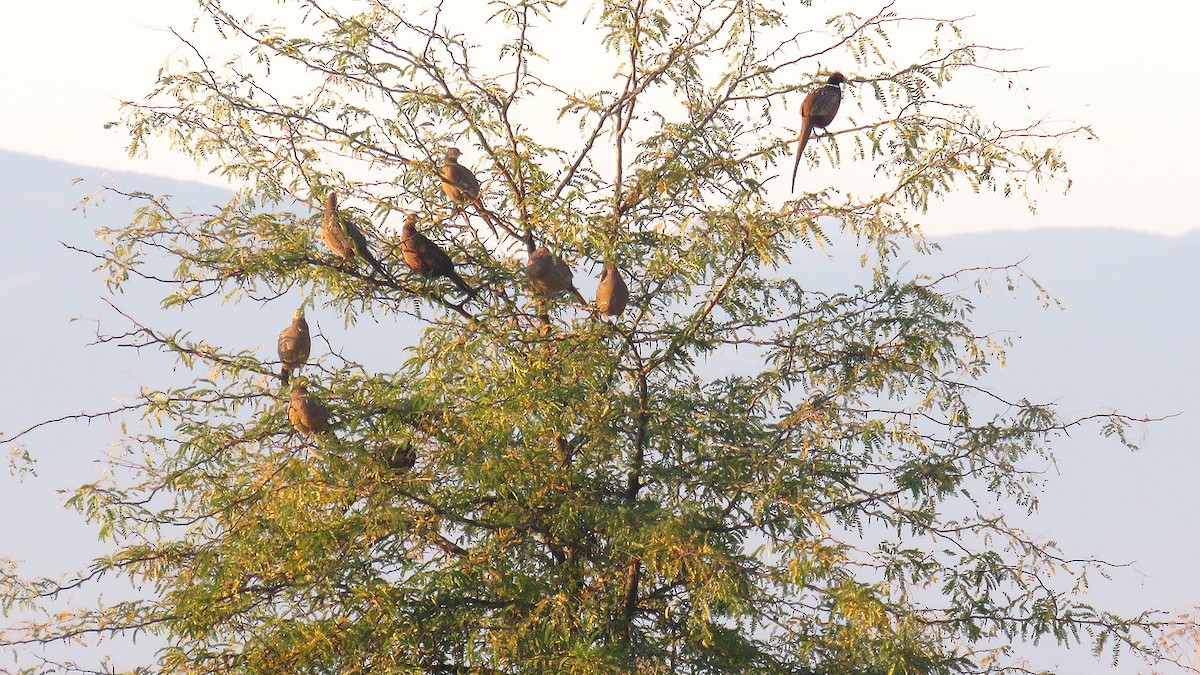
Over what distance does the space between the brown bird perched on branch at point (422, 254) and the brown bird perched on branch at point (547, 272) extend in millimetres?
692

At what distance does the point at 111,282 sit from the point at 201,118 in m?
1.50

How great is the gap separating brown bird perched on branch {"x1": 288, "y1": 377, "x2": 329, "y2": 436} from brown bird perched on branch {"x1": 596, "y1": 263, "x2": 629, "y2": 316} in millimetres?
1907

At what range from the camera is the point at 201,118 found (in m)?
9.91

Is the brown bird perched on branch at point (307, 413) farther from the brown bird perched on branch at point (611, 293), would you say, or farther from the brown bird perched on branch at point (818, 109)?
the brown bird perched on branch at point (818, 109)

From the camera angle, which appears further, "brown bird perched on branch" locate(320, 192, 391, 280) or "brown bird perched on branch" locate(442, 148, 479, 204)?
"brown bird perched on branch" locate(442, 148, 479, 204)

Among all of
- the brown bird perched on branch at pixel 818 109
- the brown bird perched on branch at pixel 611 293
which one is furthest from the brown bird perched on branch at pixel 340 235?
the brown bird perched on branch at pixel 818 109

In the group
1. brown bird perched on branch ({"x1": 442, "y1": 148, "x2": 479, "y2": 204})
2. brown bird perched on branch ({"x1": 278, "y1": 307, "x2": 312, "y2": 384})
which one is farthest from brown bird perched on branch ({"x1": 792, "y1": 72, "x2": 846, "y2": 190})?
brown bird perched on branch ({"x1": 278, "y1": 307, "x2": 312, "y2": 384})

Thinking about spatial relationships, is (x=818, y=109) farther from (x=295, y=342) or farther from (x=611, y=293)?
(x=295, y=342)

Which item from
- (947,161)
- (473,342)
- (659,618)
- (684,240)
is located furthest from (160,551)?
(947,161)

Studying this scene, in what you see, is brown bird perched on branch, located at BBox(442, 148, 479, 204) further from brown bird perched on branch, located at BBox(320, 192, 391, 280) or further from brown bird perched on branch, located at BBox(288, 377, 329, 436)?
brown bird perched on branch, located at BBox(288, 377, 329, 436)

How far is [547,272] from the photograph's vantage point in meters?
8.45

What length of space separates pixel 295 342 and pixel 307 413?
586 mm

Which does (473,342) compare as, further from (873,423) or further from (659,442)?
(873,423)

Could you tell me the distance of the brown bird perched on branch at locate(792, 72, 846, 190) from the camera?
8.69 m
